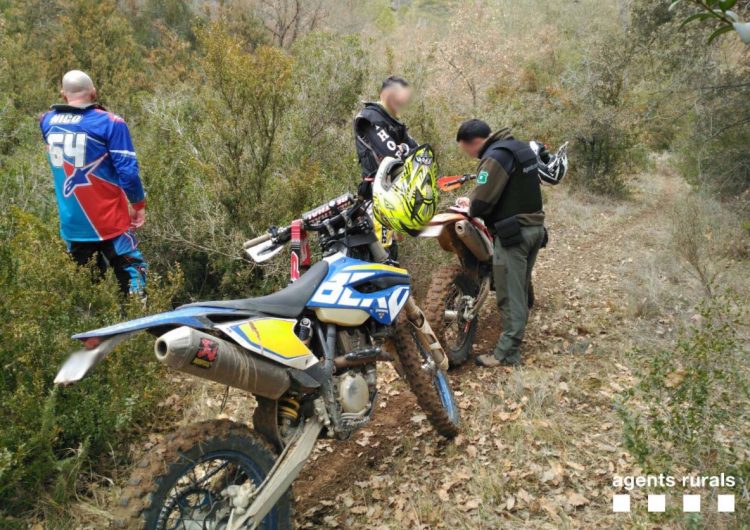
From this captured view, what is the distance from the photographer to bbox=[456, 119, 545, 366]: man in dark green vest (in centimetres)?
457

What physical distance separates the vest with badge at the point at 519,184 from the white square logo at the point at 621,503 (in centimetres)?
245

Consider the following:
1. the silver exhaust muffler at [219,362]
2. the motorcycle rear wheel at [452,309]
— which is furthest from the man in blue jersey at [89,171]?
the motorcycle rear wheel at [452,309]

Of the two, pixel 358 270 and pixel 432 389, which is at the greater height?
pixel 358 270

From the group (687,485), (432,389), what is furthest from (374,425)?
(687,485)

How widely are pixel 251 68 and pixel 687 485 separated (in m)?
4.36

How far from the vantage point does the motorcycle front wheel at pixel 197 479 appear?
2006 millimetres

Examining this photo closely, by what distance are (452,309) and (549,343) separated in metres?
1.01

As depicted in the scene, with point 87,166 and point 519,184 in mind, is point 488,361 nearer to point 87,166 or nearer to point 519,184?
point 519,184

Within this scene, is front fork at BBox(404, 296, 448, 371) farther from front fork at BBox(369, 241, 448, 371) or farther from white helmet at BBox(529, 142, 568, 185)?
white helmet at BBox(529, 142, 568, 185)

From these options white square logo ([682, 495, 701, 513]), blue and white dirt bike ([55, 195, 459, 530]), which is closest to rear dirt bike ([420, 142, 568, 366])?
blue and white dirt bike ([55, 195, 459, 530])

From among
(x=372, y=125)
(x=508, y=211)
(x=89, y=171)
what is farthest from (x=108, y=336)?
(x=508, y=211)

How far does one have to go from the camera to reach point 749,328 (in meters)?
4.21

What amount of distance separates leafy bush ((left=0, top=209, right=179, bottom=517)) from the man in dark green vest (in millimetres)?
2629

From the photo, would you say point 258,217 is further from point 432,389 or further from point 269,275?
point 432,389
